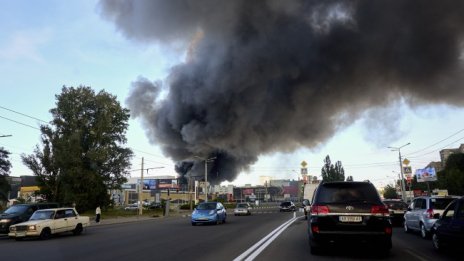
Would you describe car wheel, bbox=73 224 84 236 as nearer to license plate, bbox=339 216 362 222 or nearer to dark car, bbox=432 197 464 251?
Result: license plate, bbox=339 216 362 222

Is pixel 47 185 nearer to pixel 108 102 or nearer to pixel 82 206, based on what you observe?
pixel 82 206

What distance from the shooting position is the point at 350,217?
8.82 metres

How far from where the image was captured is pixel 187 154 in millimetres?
58125

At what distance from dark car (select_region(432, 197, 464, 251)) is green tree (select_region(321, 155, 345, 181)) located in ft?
286

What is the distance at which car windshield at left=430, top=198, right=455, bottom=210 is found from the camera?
14.0 meters

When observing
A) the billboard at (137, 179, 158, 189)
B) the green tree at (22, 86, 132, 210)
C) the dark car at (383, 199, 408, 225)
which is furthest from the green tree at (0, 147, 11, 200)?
the billboard at (137, 179, 158, 189)

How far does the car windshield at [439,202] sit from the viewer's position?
14.0 metres

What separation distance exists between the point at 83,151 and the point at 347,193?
49297mm

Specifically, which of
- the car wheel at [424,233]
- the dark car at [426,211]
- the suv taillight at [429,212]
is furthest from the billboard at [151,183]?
the suv taillight at [429,212]

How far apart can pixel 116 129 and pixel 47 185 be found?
43.3 ft

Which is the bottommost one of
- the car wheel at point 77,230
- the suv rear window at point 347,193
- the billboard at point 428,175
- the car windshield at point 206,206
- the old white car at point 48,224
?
the car wheel at point 77,230

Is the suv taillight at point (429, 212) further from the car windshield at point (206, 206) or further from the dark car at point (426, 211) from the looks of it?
the car windshield at point (206, 206)

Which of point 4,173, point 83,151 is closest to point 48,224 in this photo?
point 83,151

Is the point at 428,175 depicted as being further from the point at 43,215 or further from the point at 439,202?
the point at 43,215
